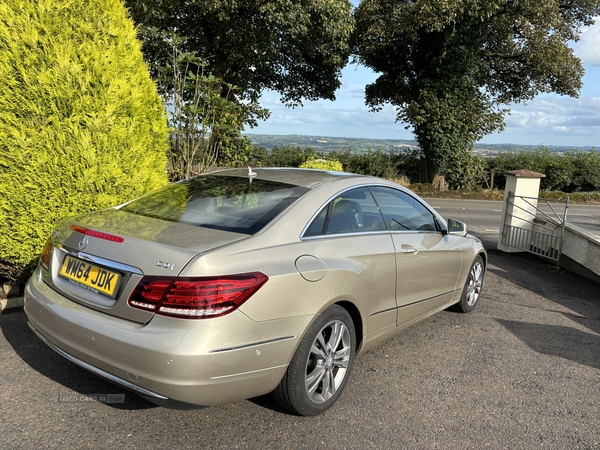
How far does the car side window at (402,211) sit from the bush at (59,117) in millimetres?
2512

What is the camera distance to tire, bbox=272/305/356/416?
9.16 feet

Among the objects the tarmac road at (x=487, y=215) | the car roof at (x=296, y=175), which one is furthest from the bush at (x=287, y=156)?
the car roof at (x=296, y=175)

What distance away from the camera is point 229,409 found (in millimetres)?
3037

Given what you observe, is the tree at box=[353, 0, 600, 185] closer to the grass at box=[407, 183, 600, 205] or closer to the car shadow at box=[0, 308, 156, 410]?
the grass at box=[407, 183, 600, 205]

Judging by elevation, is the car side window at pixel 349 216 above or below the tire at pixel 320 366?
above

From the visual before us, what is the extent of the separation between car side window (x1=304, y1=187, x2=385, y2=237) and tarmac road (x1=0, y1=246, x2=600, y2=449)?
44.2 inches

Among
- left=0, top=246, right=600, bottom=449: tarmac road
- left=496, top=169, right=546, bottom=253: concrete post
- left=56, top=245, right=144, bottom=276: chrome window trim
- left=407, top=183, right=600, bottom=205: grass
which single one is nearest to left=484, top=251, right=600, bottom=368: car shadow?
left=0, top=246, right=600, bottom=449: tarmac road

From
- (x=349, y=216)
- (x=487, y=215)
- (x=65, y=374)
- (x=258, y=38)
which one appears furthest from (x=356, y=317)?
(x=258, y=38)

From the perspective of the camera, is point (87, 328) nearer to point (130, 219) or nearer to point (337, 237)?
point (130, 219)

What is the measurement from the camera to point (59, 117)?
4230mm

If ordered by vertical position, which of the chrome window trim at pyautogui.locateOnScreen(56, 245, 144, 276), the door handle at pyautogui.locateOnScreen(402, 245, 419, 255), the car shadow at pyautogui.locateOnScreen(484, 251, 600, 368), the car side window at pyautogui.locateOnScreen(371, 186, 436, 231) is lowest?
the car shadow at pyautogui.locateOnScreen(484, 251, 600, 368)

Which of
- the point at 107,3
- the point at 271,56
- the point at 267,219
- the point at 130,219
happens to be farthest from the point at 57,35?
the point at 271,56

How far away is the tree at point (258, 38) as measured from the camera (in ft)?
47.2

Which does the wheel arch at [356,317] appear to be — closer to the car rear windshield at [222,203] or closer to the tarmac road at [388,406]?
the tarmac road at [388,406]
